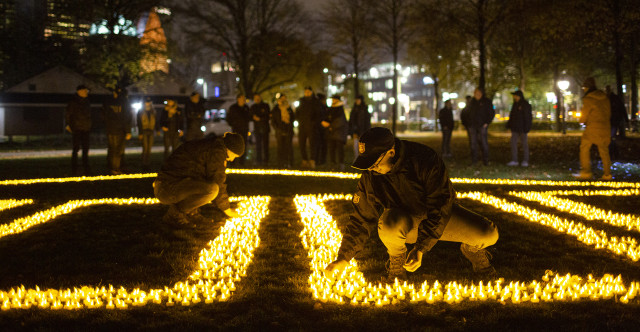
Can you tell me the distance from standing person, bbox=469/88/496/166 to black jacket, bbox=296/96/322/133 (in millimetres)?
4205

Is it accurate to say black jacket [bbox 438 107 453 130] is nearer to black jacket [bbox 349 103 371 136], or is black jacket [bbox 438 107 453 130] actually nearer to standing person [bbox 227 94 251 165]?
black jacket [bbox 349 103 371 136]

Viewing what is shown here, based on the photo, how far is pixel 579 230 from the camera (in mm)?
6754

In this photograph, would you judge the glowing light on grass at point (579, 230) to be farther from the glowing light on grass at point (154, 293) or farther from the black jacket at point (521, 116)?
the black jacket at point (521, 116)

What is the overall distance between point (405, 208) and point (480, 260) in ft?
3.13

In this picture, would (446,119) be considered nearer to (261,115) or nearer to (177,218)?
(261,115)

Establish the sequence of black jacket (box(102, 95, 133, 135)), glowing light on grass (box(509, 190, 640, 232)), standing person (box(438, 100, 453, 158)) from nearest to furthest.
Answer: glowing light on grass (box(509, 190, 640, 232)) → black jacket (box(102, 95, 133, 135)) → standing person (box(438, 100, 453, 158))

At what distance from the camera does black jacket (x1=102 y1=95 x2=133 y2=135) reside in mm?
13812

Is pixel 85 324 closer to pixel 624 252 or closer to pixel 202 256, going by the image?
pixel 202 256

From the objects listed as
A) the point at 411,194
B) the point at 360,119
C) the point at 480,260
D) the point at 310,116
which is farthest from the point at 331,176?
the point at 411,194

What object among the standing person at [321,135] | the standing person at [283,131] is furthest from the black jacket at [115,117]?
the standing person at [321,135]

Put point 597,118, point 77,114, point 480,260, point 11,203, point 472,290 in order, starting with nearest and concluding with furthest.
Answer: point 472,290 < point 480,260 < point 11,203 < point 597,118 < point 77,114

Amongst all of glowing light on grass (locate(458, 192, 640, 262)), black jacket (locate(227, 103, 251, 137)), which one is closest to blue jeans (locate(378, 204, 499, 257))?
glowing light on grass (locate(458, 192, 640, 262))

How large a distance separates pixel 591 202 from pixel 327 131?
25.1ft

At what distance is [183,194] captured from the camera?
23.6 feet
